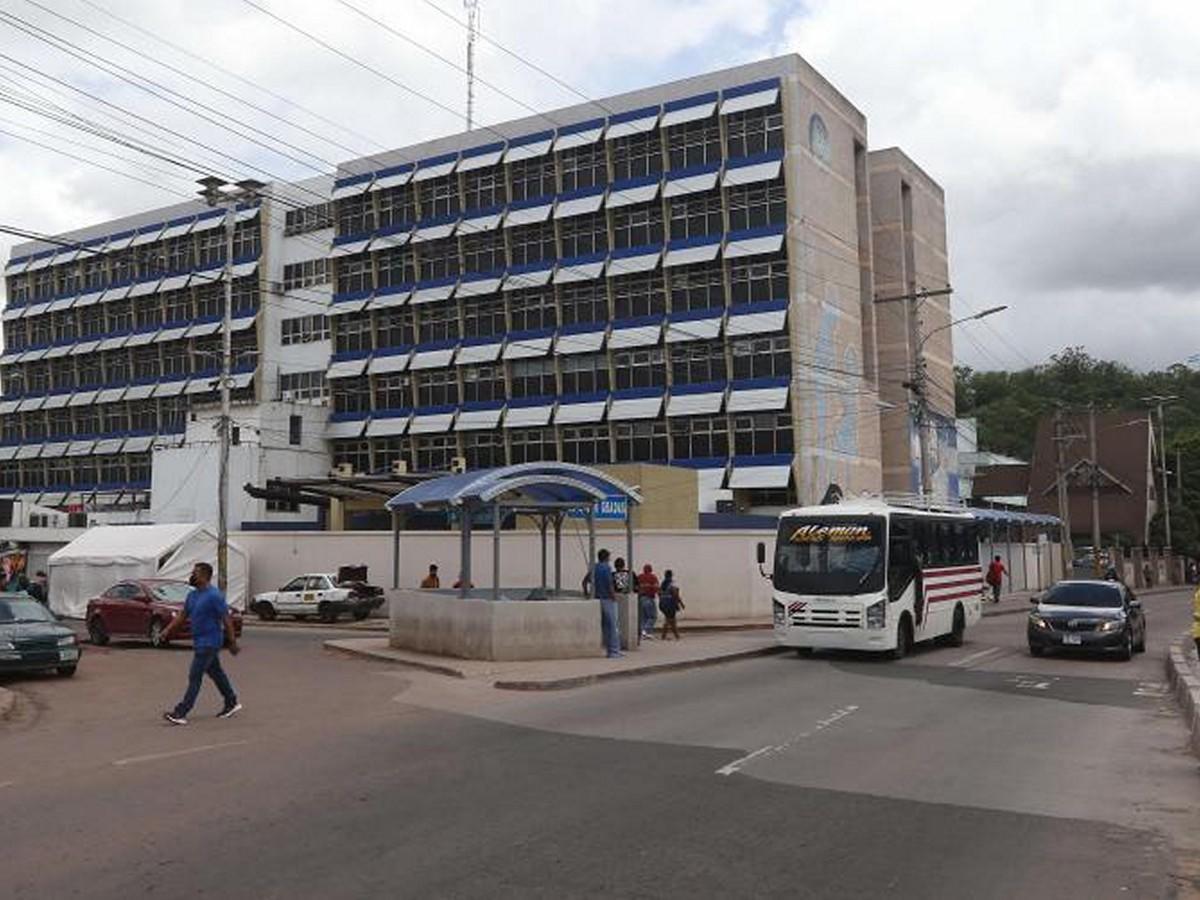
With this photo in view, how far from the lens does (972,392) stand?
110125 millimetres

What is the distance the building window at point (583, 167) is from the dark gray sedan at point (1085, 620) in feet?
138

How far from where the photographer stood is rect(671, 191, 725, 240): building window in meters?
56.4

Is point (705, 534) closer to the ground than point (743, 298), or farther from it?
closer to the ground

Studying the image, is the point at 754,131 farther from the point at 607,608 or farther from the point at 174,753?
the point at 174,753

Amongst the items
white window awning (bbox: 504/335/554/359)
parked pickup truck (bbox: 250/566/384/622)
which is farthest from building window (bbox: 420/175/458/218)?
parked pickup truck (bbox: 250/566/384/622)

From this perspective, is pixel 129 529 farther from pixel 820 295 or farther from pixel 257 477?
pixel 820 295

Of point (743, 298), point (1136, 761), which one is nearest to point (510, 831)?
point (1136, 761)

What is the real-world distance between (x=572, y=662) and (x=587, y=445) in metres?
41.7

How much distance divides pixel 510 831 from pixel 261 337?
69486 mm

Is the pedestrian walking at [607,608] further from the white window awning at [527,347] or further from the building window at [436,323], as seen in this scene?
the building window at [436,323]

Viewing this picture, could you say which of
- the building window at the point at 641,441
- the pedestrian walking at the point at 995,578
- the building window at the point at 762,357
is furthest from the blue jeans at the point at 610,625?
the building window at the point at 641,441

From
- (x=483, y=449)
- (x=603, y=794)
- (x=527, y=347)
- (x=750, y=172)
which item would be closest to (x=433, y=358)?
(x=483, y=449)

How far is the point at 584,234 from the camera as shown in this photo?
60719 mm

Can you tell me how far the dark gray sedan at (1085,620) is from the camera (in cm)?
2102
